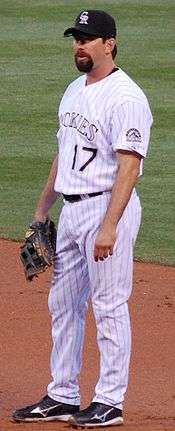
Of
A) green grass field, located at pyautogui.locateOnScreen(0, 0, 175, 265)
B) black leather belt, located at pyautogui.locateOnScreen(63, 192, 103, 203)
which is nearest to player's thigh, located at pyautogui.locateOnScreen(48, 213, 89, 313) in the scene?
black leather belt, located at pyautogui.locateOnScreen(63, 192, 103, 203)

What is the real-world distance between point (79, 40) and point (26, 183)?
5.44 metres

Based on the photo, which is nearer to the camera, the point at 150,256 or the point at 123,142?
the point at 123,142

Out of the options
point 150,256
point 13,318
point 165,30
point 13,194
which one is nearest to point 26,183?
point 13,194

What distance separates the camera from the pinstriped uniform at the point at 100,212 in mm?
5594

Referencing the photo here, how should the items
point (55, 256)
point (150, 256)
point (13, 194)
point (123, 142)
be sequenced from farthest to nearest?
point (13, 194) < point (150, 256) < point (55, 256) < point (123, 142)

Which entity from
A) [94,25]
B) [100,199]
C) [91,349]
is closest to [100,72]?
[94,25]

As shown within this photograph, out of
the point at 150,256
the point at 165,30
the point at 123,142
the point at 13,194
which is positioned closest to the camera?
the point at 123,142

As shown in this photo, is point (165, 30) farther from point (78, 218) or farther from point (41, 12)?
point (78, 218)

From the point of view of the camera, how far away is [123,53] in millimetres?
15453

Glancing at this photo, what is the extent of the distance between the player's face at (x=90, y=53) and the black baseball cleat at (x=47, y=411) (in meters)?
1.47

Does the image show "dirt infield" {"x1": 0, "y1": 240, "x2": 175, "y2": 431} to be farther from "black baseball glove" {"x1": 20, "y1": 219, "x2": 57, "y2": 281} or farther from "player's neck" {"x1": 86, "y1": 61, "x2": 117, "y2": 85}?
"player's neck" {"x1": 86, "y1": 61, "x2": 117, "y2": 85}

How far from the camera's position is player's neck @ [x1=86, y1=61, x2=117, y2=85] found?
5.67 metres

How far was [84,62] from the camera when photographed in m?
5.64

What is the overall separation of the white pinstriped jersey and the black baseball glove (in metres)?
0.29
